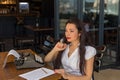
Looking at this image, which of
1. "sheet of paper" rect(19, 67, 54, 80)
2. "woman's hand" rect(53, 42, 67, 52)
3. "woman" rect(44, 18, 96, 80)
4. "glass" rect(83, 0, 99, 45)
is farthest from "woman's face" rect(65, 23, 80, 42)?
"glass" rect(83, 0, 99, 45)

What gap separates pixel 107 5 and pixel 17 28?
4.44m

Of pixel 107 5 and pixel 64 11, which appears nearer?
pixel 64 11

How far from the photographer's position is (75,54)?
7.89ft

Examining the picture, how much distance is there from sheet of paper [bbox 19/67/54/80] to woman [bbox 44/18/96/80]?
8 cm

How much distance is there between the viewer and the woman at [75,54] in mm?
2246

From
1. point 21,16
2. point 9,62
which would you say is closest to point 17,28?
point 21,16

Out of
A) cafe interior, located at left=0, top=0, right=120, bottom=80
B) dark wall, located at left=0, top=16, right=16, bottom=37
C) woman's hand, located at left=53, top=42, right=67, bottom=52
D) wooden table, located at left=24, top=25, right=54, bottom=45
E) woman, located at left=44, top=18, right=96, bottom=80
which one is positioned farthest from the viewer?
dark wall, located at left=0, top=16, right=16, bottom=37

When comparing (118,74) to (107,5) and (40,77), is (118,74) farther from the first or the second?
(40,77)

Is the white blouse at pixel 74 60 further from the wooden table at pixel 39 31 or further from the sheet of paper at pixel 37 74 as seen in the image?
the wooden table at pixel 39 31

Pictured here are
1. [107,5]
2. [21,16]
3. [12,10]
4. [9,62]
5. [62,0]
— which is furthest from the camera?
[12,10]

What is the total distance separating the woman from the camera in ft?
7.37

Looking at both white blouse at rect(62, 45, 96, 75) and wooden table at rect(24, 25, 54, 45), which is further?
wooden table at rect(24, 25, 54, 45)

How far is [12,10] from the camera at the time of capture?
30.5 feet

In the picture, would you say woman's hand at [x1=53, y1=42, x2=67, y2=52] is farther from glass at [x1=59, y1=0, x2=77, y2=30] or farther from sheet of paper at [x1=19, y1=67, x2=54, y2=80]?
glass at [x1=59, y1=0, x2=77, y2=30]
